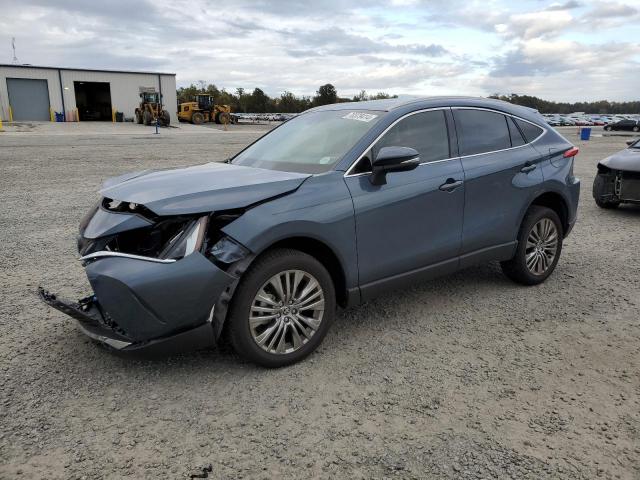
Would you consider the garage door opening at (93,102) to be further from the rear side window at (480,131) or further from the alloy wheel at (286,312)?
the alloy wheel at (286,312)

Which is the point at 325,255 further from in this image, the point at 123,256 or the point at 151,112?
the point at 151,112

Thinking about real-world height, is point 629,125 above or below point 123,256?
above

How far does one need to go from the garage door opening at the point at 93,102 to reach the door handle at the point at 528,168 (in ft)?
177

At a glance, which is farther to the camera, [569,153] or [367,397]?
[569,153]

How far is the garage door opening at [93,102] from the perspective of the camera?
52250mm

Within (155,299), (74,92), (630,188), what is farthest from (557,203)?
(74,92)

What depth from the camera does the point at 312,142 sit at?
165 inches

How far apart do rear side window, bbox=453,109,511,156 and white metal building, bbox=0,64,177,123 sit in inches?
1978

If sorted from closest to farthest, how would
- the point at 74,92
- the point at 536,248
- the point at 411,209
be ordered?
the point at 411,209 → the point at 536,248 → the point at 74,92

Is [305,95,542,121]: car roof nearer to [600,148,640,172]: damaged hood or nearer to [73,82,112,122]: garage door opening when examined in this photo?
[600,148,640,172]: damaged hood

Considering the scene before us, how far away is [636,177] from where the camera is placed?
8.39 m

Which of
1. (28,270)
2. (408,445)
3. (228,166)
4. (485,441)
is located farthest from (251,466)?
(28,270)

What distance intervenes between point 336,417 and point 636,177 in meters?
7.67

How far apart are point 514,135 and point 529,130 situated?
9.8 inches
